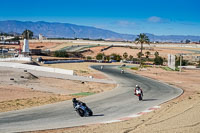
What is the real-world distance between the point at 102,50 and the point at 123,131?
449 feet

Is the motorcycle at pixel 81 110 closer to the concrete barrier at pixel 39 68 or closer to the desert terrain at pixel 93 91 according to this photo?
the desert terrain at pixel 93 91

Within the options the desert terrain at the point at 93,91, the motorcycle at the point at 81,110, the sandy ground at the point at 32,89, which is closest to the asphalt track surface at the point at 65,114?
the motorcycle at the point at 81,110

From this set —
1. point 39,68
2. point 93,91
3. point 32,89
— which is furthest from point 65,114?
point 39,68

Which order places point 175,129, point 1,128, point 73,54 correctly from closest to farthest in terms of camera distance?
point 175,129, point 1,128, point 73,54

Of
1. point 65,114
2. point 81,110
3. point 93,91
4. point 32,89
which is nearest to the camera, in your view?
point 81,110

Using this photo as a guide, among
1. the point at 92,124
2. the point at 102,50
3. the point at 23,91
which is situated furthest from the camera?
A: the point at 102,50

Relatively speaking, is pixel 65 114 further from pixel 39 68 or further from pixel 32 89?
pixel 39 68

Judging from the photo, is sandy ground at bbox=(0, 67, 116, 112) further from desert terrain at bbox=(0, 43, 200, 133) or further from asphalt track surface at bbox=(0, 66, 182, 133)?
asphalt track surface at bbox=(0, 66, 182, 133)

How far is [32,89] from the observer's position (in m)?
34.7

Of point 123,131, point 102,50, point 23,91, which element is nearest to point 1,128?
point 123,131

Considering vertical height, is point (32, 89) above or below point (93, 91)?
above

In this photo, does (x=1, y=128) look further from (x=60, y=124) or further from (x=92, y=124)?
(x=92, y=124)

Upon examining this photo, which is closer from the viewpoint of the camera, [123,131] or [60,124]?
[123,131]

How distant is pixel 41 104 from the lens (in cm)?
2630
